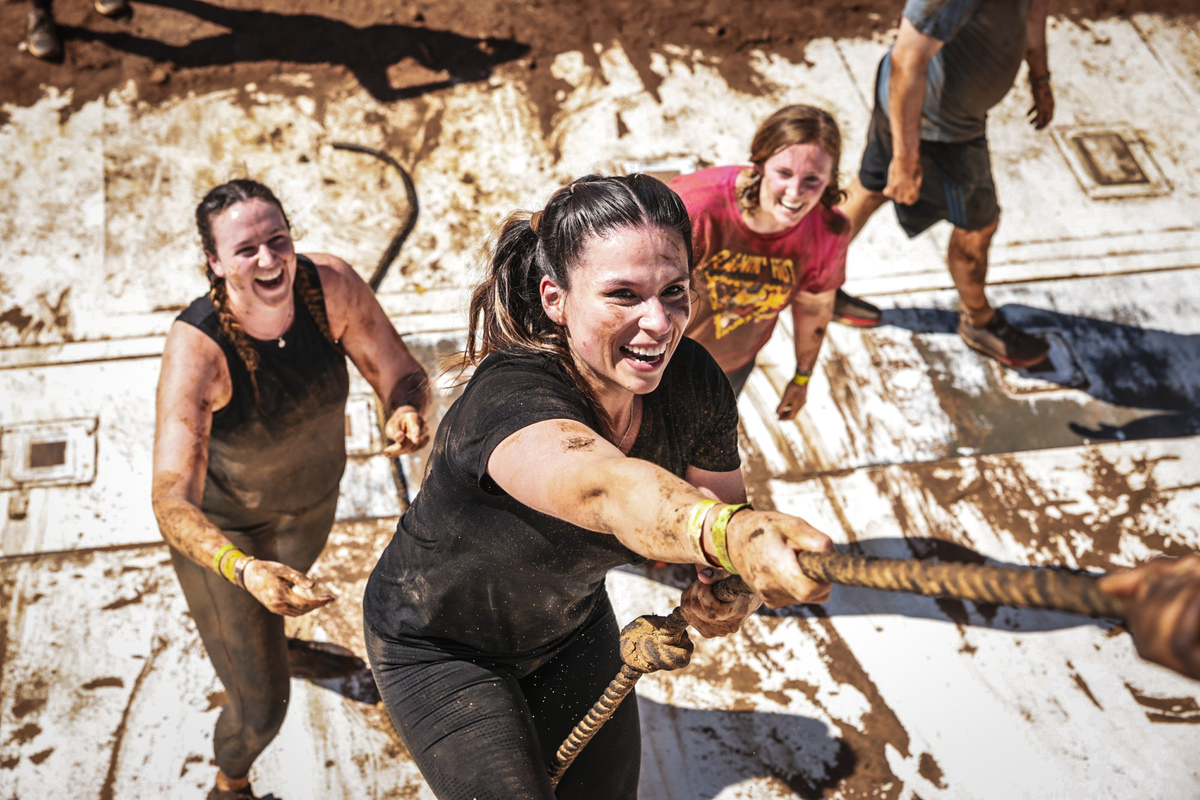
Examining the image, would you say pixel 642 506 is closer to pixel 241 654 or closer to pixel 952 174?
pixel 241 654

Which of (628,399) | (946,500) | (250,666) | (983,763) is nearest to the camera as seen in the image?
(628,399)

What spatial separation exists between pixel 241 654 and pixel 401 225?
2.50 meters

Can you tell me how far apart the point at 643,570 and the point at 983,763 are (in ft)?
4.24

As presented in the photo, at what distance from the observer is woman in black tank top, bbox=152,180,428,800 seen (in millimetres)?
2602

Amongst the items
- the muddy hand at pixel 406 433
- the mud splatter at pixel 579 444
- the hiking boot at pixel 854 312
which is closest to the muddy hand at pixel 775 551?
the mud splatter at pixel 579 444

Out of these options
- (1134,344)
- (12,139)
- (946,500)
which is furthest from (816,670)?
(12,139)

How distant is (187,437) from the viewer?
2.59 meters

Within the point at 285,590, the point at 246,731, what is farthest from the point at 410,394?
the point at 246,731

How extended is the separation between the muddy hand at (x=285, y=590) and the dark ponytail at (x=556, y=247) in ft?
2.11

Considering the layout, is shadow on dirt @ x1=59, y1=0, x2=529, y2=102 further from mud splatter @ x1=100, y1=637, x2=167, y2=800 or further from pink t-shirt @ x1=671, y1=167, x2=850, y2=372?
mud splatter @ x1=100, y1=637, x2=167, y2=800

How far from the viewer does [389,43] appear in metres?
5.53

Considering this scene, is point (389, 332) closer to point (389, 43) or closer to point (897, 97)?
point (897, 97)

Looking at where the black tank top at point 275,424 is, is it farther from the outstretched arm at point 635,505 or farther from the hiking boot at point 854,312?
the hiking boot at point 854,312

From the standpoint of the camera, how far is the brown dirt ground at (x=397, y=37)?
17.5ft
